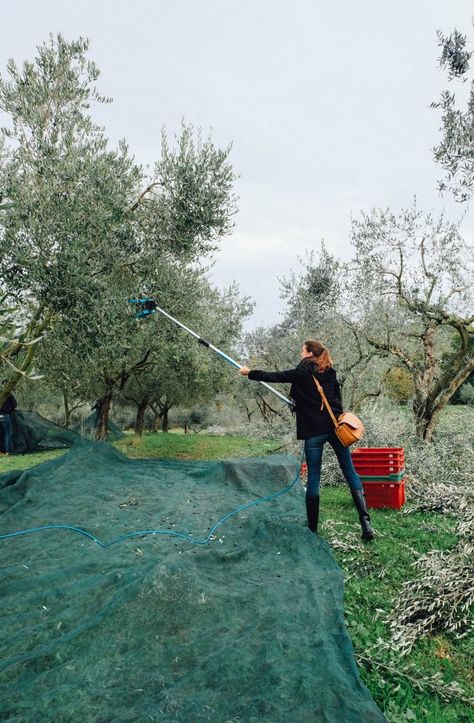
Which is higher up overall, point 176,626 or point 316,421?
point 316,421

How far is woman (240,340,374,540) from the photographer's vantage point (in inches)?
213

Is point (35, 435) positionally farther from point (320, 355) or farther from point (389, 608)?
point (389, 608)

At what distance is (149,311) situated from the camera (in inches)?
324

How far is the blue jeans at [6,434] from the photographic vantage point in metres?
15.9

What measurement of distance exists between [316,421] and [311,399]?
0.86 ft

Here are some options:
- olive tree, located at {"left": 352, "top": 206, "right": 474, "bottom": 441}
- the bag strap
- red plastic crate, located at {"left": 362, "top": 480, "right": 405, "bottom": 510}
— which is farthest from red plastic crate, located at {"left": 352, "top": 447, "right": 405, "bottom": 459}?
olive tree, located at {"left": 352, "top": 206, "right": 474, "bottom": 441}

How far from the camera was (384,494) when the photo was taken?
668cm

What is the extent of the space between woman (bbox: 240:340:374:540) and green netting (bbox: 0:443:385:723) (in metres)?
0.56

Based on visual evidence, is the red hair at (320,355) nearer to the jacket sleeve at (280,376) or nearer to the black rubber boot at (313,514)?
the jacket sleeve at (280,376)

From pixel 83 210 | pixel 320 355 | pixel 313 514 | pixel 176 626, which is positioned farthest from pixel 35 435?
pixel 176 626

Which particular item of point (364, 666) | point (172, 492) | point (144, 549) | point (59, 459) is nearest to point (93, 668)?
point (364, 666)

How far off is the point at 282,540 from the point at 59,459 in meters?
5.59

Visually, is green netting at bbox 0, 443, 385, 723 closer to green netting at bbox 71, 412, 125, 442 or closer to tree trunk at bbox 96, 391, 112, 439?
tree trunk at bbox 96, 391, 112, 439

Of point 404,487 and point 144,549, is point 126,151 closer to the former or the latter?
point 144,549
